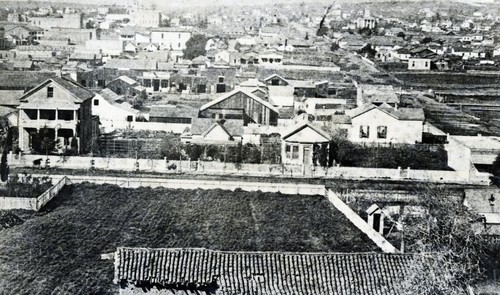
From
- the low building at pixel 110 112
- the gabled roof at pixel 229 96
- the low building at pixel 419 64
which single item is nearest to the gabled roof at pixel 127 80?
the low building at pixel 110 112

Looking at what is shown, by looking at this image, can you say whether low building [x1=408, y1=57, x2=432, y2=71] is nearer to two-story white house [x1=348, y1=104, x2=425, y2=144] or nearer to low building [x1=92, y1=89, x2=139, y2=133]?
two-story white house [x1=348, y1=104, x2=425, y2=144]

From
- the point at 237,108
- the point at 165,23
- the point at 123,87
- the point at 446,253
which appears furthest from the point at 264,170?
the point at 165,23

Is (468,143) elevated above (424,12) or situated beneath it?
situated beneath

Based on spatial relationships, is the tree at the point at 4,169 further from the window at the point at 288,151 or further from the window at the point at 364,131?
the window at the point at 364,131

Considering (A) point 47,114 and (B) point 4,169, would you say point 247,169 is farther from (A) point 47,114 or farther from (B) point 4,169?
→ (B) point 4,169

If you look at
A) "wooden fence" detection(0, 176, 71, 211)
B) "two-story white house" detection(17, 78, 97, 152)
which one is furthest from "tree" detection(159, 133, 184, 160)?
"wooden fence" detection(0, 176, 71, 211)

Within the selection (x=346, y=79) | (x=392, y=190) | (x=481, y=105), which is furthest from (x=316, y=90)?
(x=392, y=190)

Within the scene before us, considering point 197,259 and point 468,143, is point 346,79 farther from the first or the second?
point 197,259
